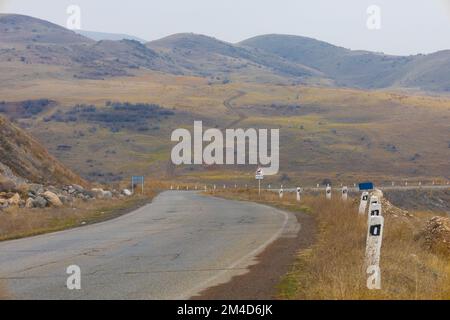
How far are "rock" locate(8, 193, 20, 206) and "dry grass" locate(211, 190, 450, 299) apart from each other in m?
13.9

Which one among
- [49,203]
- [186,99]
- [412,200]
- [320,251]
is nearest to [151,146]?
[186,99]

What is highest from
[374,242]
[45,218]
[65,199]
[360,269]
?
[374,242]

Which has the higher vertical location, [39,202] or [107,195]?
[39,202]

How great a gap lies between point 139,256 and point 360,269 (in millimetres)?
5540

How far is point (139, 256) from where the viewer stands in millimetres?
14703

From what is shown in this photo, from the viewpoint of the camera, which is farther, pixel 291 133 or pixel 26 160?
pixel 291 133

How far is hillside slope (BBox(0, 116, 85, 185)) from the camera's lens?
128 feet

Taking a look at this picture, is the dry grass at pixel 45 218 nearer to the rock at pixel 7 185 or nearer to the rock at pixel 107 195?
the rock at pixel 7 185

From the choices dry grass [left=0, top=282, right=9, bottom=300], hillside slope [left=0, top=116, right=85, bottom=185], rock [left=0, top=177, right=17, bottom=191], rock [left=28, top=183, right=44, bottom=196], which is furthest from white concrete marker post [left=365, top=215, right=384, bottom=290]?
hillside slope [left=0, top=116, right=85, bottom=185]

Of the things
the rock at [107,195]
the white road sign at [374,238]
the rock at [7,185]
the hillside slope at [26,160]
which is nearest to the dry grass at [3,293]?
the white road sign at [374,238]

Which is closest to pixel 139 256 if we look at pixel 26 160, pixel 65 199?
pixel 65 199

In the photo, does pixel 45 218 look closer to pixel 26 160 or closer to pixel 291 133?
pixel 26 160

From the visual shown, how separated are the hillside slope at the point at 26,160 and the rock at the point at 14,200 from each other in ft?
23.2

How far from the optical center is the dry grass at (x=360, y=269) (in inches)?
372
